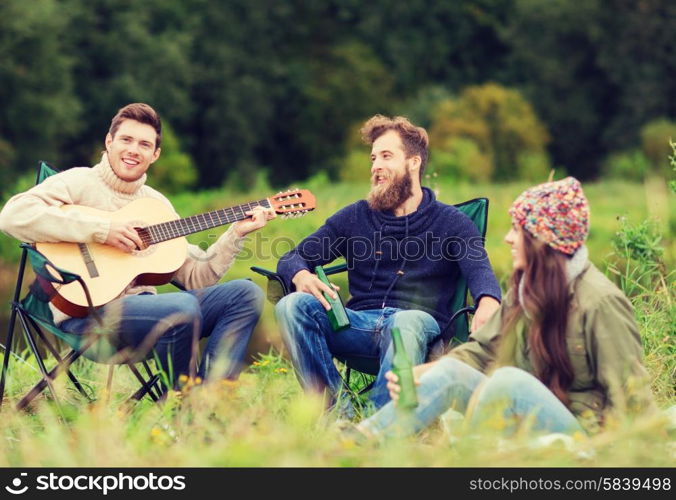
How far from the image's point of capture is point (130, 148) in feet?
14.4

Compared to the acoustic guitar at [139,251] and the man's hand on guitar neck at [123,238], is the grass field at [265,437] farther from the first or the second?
the man's hand on guitar neck at [123,238]

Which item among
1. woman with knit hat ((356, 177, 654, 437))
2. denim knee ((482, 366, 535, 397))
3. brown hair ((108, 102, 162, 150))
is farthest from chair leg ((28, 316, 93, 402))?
denim knee ((482, 366, 535, 397))

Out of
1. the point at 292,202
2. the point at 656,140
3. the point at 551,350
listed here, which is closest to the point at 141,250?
the point at 292,202

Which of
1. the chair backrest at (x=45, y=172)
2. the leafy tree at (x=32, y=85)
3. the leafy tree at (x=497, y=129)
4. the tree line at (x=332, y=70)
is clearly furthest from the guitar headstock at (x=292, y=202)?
the leafy tree at (x=497, y=129)

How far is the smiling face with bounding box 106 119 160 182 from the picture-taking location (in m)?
4.39

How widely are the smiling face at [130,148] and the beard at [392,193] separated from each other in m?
0.87

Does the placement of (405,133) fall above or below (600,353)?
above

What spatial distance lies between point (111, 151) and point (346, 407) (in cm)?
129

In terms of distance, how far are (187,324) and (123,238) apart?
41cm

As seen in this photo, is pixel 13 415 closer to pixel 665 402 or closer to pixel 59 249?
pixel 59 249

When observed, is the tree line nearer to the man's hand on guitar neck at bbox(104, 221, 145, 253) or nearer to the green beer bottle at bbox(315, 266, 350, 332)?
the man's hand on guitar neck at bbox(104, 221, 145, 253)

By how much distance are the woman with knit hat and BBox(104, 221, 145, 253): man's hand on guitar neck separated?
1275 mm

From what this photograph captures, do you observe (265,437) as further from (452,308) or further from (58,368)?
(452,308)
